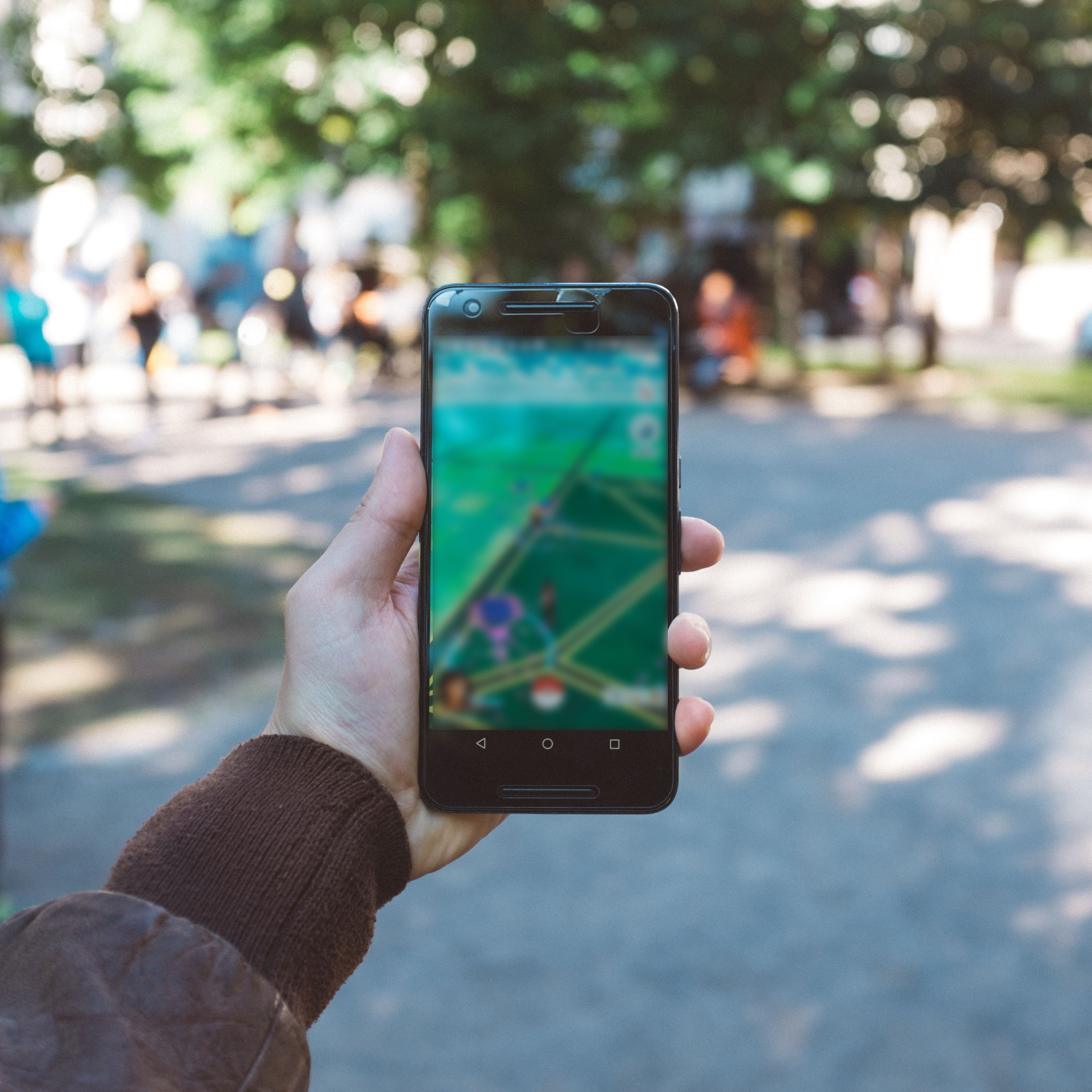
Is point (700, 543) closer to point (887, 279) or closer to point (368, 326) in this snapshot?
point (368, 326)

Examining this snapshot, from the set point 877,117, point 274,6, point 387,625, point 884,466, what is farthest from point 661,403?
point 274,6

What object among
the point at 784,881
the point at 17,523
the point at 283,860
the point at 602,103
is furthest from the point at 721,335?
the point at 283,860

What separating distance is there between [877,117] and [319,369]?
9373mm

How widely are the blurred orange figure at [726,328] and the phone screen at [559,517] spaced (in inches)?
622

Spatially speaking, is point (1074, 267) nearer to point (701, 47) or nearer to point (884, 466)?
point (701, 47)

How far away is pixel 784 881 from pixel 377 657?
268cm

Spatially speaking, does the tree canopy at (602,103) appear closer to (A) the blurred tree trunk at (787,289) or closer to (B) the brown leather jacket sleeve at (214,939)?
(A) the blurred tree trunk at (787,289)

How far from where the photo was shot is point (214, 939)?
1.30 m

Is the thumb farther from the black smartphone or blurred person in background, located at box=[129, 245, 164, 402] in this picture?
blurred person in background, located at box=[129, 245, 164, 402]

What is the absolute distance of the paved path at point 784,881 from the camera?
3268 millimetres

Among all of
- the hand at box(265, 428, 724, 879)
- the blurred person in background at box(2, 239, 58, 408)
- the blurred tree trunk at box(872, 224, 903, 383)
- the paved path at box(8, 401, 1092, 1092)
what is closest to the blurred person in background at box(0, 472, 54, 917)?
the hand at box(265, 428, 724, 879)

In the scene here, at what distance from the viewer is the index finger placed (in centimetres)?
201

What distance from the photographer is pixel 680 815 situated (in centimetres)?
462

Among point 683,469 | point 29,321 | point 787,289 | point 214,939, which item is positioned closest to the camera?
point 214,939
